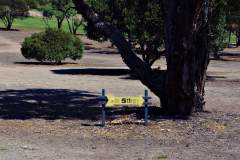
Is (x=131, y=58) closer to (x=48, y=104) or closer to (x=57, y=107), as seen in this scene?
(x=57, y=107)

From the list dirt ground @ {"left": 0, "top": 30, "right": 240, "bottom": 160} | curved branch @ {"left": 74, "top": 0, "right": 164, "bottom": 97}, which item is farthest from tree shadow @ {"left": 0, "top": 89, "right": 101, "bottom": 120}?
curved branch @ {"left": 74, "top": 0, "right": 164, "bottom": 97}

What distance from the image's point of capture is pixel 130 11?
26250mm

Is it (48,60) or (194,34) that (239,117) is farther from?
(48,60)

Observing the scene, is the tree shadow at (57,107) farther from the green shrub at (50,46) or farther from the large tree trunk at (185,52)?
the green shrub at (50,46)

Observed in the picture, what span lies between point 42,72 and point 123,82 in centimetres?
528

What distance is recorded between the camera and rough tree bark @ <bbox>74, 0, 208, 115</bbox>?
14.0 m

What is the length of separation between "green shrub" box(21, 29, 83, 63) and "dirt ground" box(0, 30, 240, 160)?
30.7ft

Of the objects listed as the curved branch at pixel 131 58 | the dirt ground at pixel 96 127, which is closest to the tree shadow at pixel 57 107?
the dirt ground at pixel 96 127

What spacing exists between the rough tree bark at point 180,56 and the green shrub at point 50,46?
18.3 m

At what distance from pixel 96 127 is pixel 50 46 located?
68.2ft

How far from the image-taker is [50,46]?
109ft

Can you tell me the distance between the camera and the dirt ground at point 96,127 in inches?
404

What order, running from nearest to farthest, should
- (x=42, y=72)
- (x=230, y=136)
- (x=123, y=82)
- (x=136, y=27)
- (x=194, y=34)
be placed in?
(x=230, y=136) → (x=194, y=34) → (x=123, y=82) → (x=136, y=27) → (x=42, y=72)

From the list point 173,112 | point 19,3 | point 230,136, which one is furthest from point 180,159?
point 19,3
